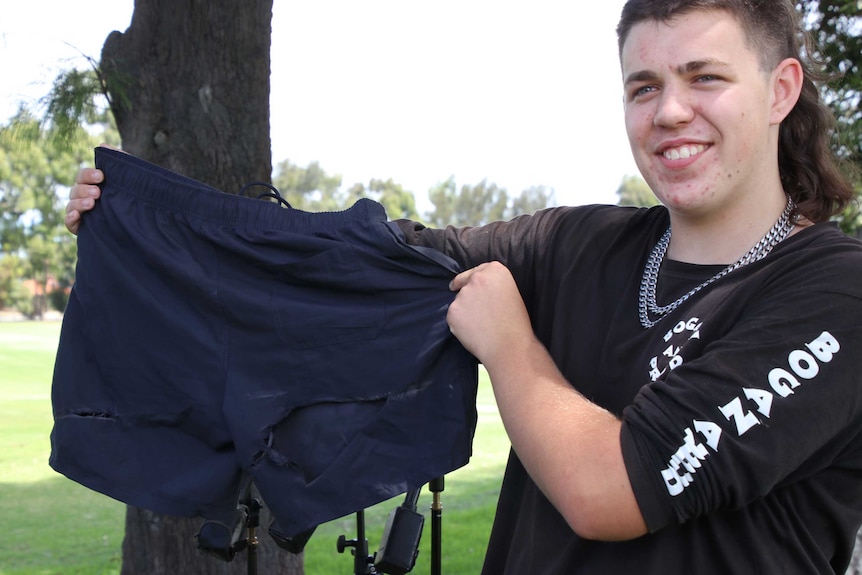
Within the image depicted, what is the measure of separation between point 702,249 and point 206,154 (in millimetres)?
2567

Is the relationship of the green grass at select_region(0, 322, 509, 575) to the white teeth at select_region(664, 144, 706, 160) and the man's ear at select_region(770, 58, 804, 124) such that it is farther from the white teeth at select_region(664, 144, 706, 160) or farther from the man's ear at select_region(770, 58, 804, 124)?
the man's ear at select_region(770, 58, 804, 124)

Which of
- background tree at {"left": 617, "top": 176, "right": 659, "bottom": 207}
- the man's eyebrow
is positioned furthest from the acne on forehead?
background tree at {"left": 617, "top": 176, "right": 659, "bottom": 207}

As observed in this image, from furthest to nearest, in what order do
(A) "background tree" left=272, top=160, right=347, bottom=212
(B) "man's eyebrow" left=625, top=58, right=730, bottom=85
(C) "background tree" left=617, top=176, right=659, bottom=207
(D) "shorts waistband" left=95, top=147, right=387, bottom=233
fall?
1. (A) "background tree" left=272, top=160, right=347, bottom=212
2. (C) "background tree" left=617, top=176, right=659, bottom=207
3. (D) "shorts waistband" left=95, top=147, right=387, bottom=233
4. (B) "man's eyebrow" left=625, top=58, right=730, bottom=85

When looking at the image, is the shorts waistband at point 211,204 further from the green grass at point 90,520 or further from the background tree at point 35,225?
the background tree at point 35,225

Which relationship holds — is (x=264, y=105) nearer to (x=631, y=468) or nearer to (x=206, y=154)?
(x=206, y=154)

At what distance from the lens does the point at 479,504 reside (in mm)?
8039

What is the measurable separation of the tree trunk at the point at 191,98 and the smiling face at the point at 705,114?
2402 mm

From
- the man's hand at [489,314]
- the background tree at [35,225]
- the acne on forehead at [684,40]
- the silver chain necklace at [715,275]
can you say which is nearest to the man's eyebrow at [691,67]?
the acne on forehead at [684,40]

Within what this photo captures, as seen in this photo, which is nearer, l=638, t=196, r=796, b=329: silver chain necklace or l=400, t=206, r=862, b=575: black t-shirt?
l=400, t=206, r=862, b=575: black t-shirt

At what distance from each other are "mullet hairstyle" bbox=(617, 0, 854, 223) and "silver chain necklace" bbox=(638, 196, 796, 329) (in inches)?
2.3

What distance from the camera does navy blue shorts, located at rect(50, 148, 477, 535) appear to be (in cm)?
210

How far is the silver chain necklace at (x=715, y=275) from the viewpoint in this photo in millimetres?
1784

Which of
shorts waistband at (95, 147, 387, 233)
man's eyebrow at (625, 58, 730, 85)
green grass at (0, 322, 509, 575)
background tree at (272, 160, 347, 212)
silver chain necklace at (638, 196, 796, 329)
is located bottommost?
green grass at (0, 322, 509, 575)

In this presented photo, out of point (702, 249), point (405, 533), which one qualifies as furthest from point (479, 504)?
point (702, 249)
